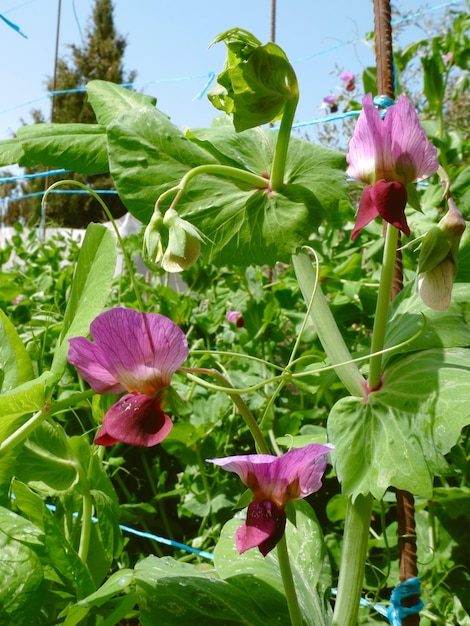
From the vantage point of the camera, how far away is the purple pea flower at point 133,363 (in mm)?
425

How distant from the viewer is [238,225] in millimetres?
634

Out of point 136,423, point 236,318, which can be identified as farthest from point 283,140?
point 236,318

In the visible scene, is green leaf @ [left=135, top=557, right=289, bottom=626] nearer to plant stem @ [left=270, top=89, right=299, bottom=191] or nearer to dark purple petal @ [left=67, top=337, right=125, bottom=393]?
dark purple petal @ [left=67, top=337, right=125, bottom=393]

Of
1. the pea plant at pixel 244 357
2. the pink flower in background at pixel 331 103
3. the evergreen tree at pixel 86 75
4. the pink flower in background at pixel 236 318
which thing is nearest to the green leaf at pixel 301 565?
the pea plant at pixel 244 357

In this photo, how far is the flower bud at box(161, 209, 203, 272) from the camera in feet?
1.53

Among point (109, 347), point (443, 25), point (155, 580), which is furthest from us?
point (443, 25)

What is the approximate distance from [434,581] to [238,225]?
2.04ft

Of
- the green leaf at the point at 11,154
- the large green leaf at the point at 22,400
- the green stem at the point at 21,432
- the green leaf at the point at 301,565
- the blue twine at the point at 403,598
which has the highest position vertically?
the green leaf at the point at 11,154

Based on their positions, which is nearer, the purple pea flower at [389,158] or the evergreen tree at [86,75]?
the purple pea flower at [389,158]

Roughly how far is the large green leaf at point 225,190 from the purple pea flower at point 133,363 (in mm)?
205

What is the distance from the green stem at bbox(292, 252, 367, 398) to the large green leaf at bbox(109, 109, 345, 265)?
2cm

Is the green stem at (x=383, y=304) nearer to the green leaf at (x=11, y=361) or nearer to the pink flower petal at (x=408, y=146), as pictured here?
the pink flower petal at (x=408, y=146)

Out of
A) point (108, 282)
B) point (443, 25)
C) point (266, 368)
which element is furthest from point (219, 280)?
point (443, 25)

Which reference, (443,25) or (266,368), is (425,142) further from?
(443,25)
